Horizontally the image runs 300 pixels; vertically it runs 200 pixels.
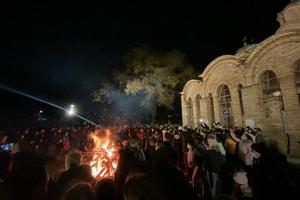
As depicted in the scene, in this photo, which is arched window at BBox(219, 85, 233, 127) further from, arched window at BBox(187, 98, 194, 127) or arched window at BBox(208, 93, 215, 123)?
arched window at BBox(187, 98, 194, 127)

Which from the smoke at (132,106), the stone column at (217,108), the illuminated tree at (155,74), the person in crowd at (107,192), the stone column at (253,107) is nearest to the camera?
the person in crowd at (107,192)

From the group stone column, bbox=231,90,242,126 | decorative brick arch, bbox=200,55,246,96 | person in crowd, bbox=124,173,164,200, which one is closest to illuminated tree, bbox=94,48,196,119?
decorative brick arch, bbox=200,55,246,96

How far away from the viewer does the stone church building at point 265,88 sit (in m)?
11.6

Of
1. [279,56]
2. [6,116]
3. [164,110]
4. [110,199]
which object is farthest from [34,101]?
[110,199]

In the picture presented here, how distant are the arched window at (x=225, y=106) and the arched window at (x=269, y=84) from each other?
3.39m

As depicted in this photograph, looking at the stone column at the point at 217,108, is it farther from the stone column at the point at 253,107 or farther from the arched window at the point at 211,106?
the stone column at the point at 253,107

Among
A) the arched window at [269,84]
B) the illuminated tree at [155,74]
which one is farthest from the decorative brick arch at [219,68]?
the illuminated tree at [155,74]

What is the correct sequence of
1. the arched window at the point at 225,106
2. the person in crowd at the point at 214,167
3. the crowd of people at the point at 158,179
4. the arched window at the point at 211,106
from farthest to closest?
the arched window at the point at 211,106, the arched window at the point at 225,106, the person in crowd at the point at 214,167, the crowd of people at the point at 158,179

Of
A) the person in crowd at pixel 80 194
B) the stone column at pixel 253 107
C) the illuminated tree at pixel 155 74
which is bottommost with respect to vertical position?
the person in crowd at pixel 80 194

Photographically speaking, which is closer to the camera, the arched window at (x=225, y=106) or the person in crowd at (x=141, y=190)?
the person in crowd at (x=141, y=190)

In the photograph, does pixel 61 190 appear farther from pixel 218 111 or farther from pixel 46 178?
pixel 218 111

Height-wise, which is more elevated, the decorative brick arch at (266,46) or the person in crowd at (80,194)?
the decorative brick arch at (266,46)

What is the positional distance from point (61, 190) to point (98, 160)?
184 inches

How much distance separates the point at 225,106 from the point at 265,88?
408cm
